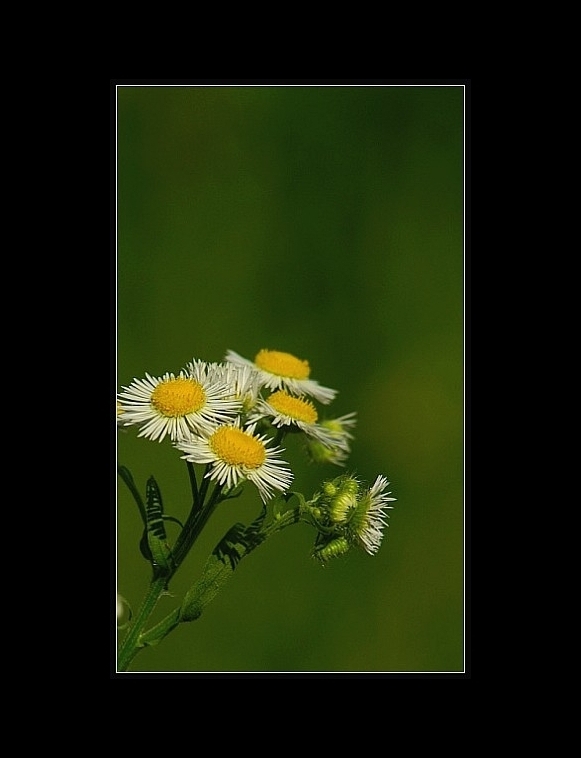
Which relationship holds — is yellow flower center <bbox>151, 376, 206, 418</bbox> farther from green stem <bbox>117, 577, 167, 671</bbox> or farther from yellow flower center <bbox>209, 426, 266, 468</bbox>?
green stem <bbox>117, 577, 167, 671</bbox>

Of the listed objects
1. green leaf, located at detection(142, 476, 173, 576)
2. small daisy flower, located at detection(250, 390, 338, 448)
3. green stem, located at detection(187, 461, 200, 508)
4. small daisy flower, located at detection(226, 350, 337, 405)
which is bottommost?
green leaf, located at detection(142, 476, 173, 576)

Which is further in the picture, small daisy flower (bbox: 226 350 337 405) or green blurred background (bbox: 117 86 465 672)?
green blurred background (bbox: 117 86 465 672)

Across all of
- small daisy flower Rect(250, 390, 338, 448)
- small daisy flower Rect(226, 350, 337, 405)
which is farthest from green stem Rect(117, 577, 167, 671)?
small daisy flower Rect(226, 350, 337, 405)

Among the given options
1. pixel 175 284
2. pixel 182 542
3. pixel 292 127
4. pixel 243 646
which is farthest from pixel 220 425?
pixel 292 127

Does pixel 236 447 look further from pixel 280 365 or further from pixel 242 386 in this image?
pixel 280 365

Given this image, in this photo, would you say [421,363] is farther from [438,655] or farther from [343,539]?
[343,539]

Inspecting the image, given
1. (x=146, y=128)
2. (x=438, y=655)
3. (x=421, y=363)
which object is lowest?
(x=438, y=655)

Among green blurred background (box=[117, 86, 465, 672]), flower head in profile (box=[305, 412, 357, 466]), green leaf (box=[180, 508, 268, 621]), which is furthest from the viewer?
green blurred background (box=[117, 86, 465, 672])

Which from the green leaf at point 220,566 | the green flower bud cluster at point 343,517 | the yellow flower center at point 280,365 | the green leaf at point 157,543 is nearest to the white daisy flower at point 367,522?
the green flower bud cluster at point 343,517
